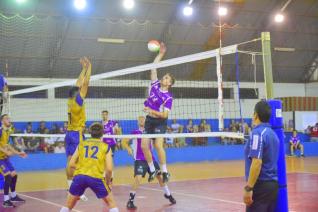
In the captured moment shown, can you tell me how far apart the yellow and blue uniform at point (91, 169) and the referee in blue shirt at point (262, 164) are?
203 centimetres

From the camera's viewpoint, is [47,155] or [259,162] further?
[47,155]

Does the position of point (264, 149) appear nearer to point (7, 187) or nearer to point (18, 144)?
point (7, 187)

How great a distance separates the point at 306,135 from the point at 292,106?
3370 millimetres

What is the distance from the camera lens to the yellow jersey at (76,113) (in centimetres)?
863

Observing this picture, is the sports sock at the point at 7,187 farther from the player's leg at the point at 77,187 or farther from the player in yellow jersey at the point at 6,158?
the player's leg at the point at 77,187

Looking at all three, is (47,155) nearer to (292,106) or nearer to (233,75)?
(233,75)

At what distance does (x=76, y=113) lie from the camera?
880 centimetres

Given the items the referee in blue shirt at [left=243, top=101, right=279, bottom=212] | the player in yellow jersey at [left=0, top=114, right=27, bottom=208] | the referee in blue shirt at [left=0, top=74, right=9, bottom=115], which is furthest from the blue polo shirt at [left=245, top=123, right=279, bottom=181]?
the referee in blue shirt at [left=0, top=74, right=9, bottom=115]

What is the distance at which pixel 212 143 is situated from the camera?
82.8ft

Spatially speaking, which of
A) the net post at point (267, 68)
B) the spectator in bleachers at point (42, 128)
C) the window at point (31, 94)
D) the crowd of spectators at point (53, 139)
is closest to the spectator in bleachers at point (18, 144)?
the crowd of spectators at point (53, 139)

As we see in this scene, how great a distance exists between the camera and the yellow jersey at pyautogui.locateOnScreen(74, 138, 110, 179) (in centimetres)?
601

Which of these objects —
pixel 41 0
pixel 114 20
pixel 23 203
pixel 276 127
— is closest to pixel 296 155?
pixel 114 20

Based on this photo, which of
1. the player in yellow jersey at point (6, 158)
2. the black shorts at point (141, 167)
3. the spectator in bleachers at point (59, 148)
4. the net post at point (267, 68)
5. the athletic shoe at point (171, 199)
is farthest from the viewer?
the spectator in bleachers at point (59, 148)

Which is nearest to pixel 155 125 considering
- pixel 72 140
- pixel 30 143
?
pixel 72 140
